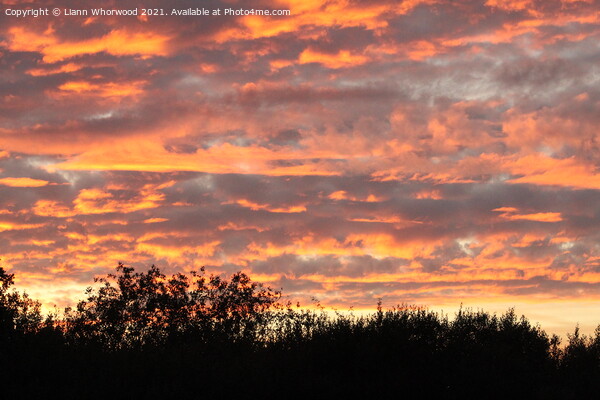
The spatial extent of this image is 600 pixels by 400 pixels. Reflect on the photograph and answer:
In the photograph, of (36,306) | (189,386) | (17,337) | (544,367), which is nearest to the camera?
(189,386)

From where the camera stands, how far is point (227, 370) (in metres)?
32.8

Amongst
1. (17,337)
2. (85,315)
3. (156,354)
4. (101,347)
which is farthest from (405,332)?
(85,315)

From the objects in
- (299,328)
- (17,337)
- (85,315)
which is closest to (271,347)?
(299,328)

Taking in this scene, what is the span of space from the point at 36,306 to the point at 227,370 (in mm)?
20210

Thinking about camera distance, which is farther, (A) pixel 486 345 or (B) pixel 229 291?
(B) pixel 229 291

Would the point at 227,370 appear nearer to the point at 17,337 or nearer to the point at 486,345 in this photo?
Result: the point at 17,337

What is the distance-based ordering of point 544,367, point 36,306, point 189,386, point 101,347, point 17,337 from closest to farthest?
point 189,386 < point 17,337 < point 544,367 < point 101,347 < point 36,306

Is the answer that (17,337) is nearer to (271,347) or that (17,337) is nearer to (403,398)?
(271,347)

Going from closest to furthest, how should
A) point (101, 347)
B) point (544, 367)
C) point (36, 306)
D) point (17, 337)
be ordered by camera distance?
1. point (17, 337)
2. point (544, 367)
3. point (101, 347)
4. point (36, 306)

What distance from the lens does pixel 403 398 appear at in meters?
33.0

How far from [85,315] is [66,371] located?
16095 millimetres

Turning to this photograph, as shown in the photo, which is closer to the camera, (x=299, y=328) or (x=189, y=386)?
(x=189, y=386)

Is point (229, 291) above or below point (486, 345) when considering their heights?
above

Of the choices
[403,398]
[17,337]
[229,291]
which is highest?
[229,291]
